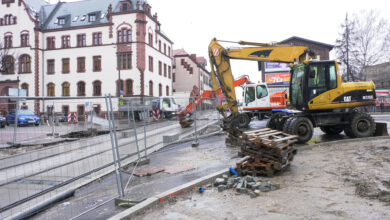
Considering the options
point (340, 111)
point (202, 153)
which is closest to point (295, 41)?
point (340, 111)

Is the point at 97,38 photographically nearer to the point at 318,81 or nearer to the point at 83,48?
the point at 83,48

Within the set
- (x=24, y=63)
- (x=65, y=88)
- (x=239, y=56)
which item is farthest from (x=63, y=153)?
(x=24, y=63)

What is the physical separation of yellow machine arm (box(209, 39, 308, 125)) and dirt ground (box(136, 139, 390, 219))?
5.33 metres

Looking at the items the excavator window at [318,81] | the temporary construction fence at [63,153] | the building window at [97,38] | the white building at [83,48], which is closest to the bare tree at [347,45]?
the white building at [83,48]

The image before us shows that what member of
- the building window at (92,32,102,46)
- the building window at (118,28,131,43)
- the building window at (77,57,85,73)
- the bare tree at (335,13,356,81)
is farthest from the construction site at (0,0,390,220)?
the building window at (77,57,85,73)

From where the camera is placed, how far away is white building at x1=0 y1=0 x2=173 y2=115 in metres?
39.5

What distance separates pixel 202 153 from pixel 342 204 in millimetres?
5798

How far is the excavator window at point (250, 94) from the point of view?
18453 mm

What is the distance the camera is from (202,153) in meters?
10.0

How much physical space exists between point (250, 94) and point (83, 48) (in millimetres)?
31741

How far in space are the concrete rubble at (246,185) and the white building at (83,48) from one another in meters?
34.0

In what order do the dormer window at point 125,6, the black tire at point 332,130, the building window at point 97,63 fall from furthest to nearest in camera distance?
the building window at point 97,63
the dormer window at point 125,6
the black tire at point 332,130

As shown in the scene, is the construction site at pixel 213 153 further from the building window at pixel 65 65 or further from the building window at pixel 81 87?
the building window at pixel 65 65

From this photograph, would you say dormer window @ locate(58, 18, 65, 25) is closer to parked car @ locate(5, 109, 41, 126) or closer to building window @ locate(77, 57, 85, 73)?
building window @ locate(77, 57, 85, 73)
